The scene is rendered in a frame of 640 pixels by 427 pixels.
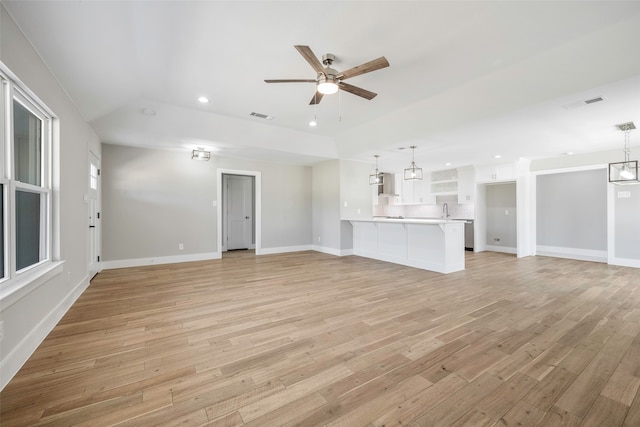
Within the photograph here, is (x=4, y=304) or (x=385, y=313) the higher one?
(x=4, y=304)

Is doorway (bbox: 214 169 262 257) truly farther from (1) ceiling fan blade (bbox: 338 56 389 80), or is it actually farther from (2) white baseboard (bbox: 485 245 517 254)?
(2) white baseboard (bbox: 485 245 517 254)

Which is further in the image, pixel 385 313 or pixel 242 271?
pixel 242 271

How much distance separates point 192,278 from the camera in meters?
4.64

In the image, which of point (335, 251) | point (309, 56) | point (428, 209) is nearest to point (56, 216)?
point (309, 56)

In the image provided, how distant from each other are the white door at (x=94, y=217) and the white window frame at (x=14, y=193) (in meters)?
1.99

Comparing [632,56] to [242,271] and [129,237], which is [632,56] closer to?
[242,271]

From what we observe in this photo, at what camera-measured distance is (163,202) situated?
19.5ft

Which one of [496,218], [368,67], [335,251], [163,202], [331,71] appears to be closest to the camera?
[368,67]

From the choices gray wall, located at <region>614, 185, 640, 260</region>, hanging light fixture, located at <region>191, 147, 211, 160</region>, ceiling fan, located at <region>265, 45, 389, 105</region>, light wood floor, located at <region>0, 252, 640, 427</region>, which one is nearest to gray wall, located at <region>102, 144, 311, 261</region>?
hanging light fixture, located at <region>191, 147, 211, 160</region>

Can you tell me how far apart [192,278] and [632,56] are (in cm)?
614

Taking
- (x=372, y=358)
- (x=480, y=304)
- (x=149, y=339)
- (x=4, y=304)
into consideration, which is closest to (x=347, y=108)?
(x=480, y=304)

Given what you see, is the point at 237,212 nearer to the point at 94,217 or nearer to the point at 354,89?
the point at 94,217

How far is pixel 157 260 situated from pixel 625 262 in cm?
996

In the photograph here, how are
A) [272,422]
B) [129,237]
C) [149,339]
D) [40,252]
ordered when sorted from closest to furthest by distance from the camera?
[272,422]
[149,339]
[40,252]
[129,237]
